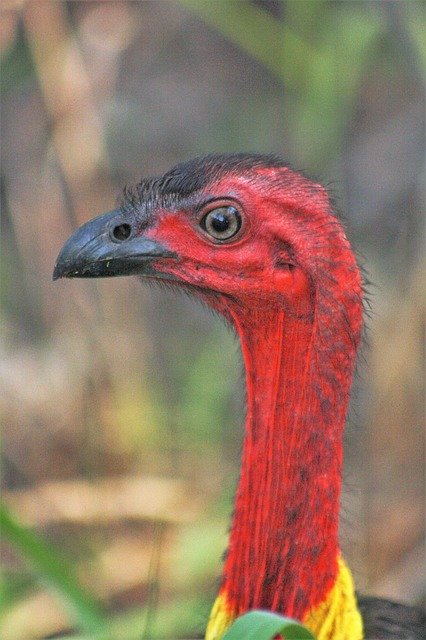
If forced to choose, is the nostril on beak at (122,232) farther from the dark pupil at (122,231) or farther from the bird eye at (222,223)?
the bird eye at (222,223)

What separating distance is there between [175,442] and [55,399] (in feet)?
1.84

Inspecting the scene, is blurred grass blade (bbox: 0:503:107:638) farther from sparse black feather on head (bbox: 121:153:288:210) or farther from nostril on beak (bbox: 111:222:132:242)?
sparse black feather on head (bbox: 121:153:288:210)

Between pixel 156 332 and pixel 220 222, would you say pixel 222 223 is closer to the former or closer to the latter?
pixel 220 222

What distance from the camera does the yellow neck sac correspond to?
2.66m

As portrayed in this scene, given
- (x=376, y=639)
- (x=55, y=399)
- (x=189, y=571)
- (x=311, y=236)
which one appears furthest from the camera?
(x=55, y=399)

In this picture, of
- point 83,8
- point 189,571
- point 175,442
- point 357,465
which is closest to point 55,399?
point 175,442

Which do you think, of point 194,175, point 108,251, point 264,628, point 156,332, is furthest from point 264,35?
point 264,628

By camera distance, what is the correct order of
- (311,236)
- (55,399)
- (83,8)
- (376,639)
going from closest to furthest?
(311,236)
(376,639)
(55,399)
(83,8)

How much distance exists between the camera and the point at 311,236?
265 cm

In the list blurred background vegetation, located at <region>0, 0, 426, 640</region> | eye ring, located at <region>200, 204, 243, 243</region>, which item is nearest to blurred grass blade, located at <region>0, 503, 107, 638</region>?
eye ring, located at <region>200, 204, 243, 243</region>

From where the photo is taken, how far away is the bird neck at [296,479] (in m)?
2.67

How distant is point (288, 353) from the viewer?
107 inches

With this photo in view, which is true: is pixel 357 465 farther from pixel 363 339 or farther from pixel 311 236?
pixel 311 236

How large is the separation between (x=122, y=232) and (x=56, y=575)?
85cm
